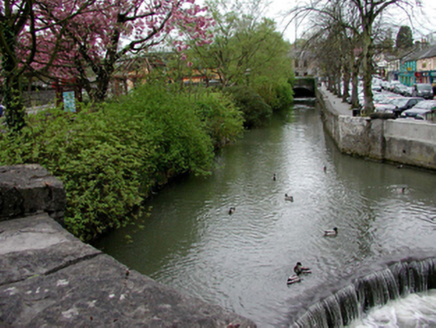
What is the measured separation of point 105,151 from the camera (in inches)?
314

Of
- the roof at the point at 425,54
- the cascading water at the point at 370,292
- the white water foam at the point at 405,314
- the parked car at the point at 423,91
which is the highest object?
the roof at the point at 425,54

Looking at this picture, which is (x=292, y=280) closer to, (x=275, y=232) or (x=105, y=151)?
(x=275, y=232)

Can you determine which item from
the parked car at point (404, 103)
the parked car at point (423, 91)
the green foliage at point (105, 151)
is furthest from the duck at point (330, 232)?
the parked car at point (423, 91)

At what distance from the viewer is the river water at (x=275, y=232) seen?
661 cm

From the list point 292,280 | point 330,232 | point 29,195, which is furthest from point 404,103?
point 29,195

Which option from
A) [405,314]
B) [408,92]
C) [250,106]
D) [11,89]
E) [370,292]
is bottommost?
[405,314]

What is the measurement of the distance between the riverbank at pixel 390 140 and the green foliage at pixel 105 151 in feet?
22.0

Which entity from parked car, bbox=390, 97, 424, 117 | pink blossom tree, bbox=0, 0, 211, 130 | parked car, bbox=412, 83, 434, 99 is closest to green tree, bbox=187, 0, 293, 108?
parked car, bbox=390, 97, 424, 117

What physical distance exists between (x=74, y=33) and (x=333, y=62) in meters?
34.4

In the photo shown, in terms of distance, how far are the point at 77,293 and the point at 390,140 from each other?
13595mm

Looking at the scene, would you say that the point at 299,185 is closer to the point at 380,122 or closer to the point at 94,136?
the point at 380,122

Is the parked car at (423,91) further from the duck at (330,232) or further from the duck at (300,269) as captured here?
the duck at (300,269)

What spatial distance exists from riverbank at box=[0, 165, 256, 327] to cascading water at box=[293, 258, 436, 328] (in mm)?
3116

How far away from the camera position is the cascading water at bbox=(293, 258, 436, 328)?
19.0ft
